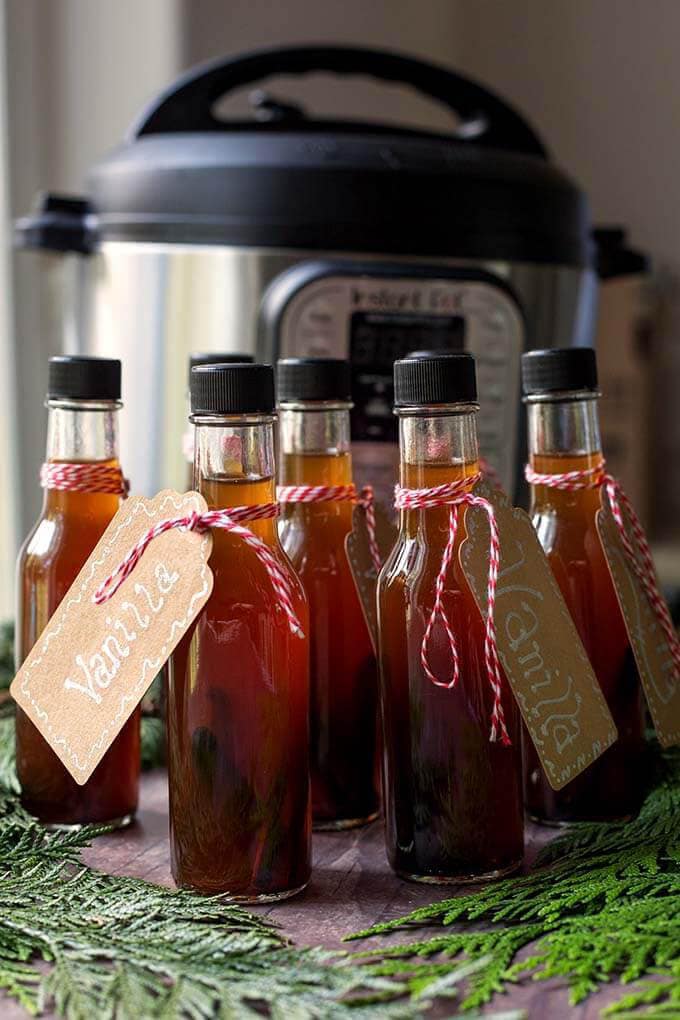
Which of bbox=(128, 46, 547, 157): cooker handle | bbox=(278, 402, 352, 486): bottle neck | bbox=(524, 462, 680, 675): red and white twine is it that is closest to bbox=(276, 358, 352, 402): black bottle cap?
bbox=(278, 402, 352, 486): bottle neck

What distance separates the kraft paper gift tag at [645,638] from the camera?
65cm

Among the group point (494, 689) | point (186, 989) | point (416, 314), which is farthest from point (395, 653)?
point (416, 314)

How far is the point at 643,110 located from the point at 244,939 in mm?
1596

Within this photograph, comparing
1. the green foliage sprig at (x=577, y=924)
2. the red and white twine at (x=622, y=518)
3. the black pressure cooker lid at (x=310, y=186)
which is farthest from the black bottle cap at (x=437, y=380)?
the black pressure cooker lid at (x=310, y=186)

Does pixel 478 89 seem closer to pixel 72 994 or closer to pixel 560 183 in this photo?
pixel 560 183

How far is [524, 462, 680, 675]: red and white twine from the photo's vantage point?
656 mm

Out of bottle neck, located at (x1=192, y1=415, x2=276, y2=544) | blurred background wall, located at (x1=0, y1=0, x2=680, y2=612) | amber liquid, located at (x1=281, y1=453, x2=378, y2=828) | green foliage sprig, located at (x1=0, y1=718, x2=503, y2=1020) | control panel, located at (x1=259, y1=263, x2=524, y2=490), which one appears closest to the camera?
green foliage sprig, located at (x1=0, y1=718, x2=503, y2=1020)

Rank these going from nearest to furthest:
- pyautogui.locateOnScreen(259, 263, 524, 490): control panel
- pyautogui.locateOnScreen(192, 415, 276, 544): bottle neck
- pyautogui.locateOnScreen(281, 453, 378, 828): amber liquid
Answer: pyautogui.locateOnScreen(192, 415, 276, 544): bottle neck, pyautogui.locateOnScreen(281, 453, 378, 828): amber liquid, pyautogui.locateOnScreen(259, 263, 524, 490): control panel

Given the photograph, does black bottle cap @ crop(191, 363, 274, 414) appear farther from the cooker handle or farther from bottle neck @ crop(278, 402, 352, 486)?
the cooker handle

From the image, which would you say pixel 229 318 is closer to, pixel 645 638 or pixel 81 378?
pixel 81 378

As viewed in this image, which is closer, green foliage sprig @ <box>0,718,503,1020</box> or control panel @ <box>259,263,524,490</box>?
green foliage sprig @ <box>0,718,503,1020</box>

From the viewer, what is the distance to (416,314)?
0.86 metres

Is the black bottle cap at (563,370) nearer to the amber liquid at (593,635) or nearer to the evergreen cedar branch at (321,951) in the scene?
the amber liquid at (593,635)

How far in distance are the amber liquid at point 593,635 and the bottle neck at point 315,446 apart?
0.10m
